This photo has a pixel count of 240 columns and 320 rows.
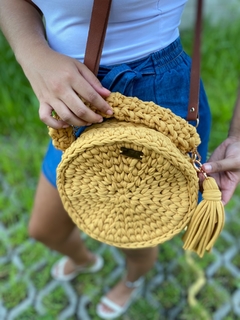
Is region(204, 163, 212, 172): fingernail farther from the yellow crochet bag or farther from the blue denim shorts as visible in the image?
the blue denim shorts

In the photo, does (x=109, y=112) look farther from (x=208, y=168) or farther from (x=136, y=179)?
(x=208, y=168)

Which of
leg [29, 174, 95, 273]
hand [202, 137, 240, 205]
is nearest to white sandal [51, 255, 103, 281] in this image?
leg [29, 174, 95, 273]

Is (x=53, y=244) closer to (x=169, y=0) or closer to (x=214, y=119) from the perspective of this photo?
(x=169, y=0)

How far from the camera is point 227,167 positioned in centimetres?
86

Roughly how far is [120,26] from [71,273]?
116cm

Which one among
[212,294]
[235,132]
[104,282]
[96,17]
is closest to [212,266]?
[212,294]

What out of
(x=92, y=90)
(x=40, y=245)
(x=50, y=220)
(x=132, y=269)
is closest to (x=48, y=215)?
(x=50, y=220)

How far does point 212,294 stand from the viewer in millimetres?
1573

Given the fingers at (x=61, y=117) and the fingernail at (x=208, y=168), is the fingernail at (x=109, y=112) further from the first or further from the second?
the fingernail at (x=208, y=168)

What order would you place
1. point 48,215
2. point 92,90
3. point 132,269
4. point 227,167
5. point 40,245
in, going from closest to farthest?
point 92,90 < point 227,167 < point 48,215 < point 132,269 < point 40,245

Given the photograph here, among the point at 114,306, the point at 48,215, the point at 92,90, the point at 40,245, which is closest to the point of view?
the point at 92,90

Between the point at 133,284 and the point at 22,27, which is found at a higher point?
the point at 22,27

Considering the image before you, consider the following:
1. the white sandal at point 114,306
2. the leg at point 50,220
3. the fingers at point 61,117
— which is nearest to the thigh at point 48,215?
the leg at point 50,220

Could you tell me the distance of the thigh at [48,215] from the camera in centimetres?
113
